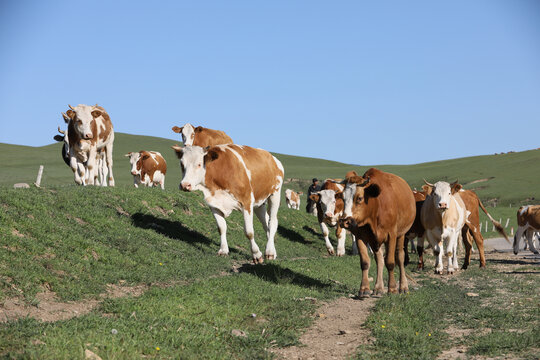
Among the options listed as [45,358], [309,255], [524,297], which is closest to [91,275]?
[45,358]

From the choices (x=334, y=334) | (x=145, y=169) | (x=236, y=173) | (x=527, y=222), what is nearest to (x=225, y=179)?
(x=236, y=173)

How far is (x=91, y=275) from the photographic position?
1053 cm

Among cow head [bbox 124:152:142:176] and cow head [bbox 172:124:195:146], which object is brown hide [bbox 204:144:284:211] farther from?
cow head [bbox 124:152:142:176]

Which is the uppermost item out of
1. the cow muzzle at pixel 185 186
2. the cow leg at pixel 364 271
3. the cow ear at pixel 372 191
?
the cow ear at pixel 372 191

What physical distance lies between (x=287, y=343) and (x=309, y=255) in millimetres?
12782

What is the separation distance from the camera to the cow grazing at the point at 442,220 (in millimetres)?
17047

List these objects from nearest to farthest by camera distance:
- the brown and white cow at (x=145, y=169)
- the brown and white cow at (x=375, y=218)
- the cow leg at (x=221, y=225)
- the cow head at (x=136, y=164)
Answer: the brown and white cow at (x=375, y=218) → the cow leg at (x=221, y=225) → the cow head at (x=136, y=164) → the brown and white cow at (x=145, y=169)

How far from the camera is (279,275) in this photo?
42.2 feet

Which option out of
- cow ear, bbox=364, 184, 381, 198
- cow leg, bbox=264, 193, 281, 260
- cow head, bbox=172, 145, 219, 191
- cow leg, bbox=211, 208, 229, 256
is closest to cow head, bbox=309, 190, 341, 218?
cow ear, bbox=364, 184, 381, 198

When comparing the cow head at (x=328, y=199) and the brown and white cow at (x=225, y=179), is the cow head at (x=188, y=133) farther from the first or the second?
the cow head at (x=328, y=199)

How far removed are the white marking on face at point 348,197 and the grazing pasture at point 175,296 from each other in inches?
69.1

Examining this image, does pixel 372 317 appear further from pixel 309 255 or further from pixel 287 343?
pixel 309 255

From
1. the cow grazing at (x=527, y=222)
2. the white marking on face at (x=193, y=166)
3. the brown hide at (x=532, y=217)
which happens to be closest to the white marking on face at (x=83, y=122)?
the white marking on face at (x=193, y=166)

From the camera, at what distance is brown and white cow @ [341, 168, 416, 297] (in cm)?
1106
